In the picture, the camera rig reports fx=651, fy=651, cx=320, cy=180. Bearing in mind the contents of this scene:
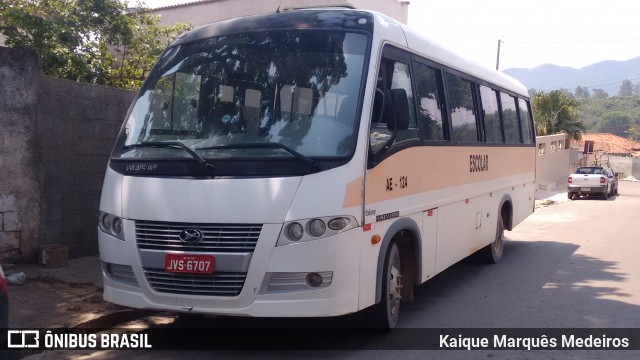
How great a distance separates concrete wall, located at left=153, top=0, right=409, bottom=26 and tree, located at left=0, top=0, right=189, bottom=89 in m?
9.51

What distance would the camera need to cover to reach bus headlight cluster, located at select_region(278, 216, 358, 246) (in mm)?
5164

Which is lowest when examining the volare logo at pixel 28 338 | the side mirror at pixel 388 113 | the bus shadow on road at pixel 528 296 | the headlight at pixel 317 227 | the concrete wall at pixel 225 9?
the bus shadow on road at pixel 528 296

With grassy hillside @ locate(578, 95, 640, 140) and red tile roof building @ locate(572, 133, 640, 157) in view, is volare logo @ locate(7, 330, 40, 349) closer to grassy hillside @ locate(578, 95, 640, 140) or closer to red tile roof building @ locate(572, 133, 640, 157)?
red tile roof building @ locate(572, 133, 640, 157)

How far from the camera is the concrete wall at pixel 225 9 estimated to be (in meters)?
22.5

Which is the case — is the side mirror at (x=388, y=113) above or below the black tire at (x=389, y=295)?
above

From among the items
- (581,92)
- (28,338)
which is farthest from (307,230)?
(581,92)

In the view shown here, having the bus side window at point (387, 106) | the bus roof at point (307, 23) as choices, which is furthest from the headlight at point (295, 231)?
the bus roof at point (307, 23)

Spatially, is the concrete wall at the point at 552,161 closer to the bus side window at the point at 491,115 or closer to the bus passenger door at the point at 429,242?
the bus side window at the point at 491,115

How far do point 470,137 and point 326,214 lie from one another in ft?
14.1

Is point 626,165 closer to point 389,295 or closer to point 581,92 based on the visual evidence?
point 389,295

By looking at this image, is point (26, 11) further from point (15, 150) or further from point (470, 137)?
point (470, 137)

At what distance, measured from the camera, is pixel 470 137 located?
29.3 feet

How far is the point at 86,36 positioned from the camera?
1195 cm

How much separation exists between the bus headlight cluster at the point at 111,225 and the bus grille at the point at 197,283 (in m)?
0.45
